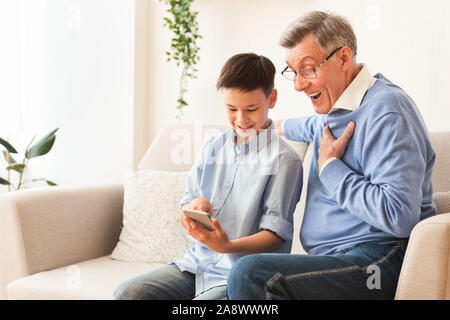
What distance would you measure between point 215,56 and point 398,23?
95cm

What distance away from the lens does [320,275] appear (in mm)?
1020

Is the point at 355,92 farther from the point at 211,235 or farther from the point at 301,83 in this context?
the point at 211,235

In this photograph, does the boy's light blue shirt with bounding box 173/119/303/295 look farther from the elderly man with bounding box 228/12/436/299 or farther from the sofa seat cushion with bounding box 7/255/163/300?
the sofa seat cushion with bounding box 7/255/163/300

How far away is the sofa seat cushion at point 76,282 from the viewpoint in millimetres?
1415

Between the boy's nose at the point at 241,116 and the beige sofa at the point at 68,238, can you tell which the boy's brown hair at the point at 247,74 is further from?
the beige sofa at the point at 68,238

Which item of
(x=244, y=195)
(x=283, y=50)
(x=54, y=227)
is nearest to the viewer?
(x=244, y=195)

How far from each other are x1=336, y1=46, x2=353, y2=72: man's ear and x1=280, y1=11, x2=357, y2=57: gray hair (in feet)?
0.05

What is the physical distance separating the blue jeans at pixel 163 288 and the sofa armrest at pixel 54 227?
46 centimetres

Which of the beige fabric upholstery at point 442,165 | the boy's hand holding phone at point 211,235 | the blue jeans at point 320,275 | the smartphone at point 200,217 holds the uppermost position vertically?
the beige fabric upholstery at point 442,165

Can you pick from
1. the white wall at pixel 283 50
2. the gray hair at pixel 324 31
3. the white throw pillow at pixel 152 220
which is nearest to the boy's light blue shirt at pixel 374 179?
the gray hair at pixel 324 31

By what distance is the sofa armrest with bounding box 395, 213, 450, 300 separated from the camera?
948mm

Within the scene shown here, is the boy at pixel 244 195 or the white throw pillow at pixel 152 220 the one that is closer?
the boy at pixel 244 195

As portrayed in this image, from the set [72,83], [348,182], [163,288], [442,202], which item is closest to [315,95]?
[348,182]

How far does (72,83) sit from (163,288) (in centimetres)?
196
